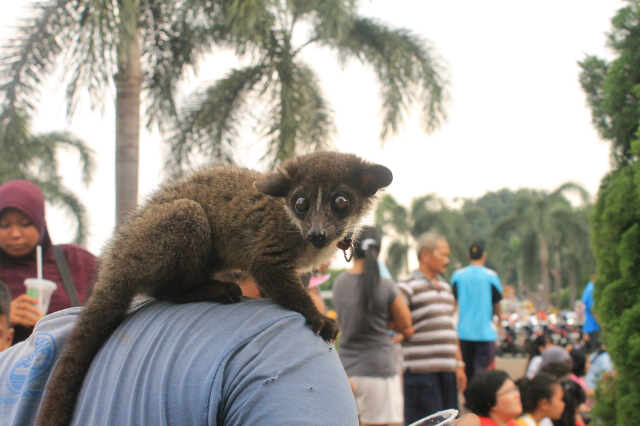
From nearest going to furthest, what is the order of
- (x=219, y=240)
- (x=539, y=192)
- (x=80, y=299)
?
(x=219, y=240) < (x=80, y=299) < (x=539, y=192)

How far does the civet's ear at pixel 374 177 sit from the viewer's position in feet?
7.20

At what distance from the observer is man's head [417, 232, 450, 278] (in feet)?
19.7

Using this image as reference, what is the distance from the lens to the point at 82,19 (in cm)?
807

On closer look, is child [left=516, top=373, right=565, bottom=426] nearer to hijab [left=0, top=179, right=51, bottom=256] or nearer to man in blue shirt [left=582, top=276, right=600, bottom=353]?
man in blue shirt [left=582, top=276, right=600, bottom=353]

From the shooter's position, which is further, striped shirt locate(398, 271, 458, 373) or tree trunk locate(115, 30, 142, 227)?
tree trunk locate(115, 30, 142, 227)

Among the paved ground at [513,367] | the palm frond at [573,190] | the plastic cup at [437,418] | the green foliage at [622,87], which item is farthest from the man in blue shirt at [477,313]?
the palm frond at [573,190]

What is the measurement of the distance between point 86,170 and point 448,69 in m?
11.1

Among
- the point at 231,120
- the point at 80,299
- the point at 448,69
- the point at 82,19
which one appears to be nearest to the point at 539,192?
the point at 448,69

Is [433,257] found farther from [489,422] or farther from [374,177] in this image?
[374,177]

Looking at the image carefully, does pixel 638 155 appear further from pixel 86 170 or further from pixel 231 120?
pixel 86 170

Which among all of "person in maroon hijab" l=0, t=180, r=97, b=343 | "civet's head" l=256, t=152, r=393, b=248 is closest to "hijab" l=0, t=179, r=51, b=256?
"person in maroon hijab" l=0, t=180, r=97, b=343

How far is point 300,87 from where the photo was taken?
10578 millimetres

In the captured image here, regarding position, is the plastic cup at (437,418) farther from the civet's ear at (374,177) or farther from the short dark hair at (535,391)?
the short dark hair at (535,391)

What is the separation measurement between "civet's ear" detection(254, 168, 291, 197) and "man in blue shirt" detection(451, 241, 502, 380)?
550 centimetres
